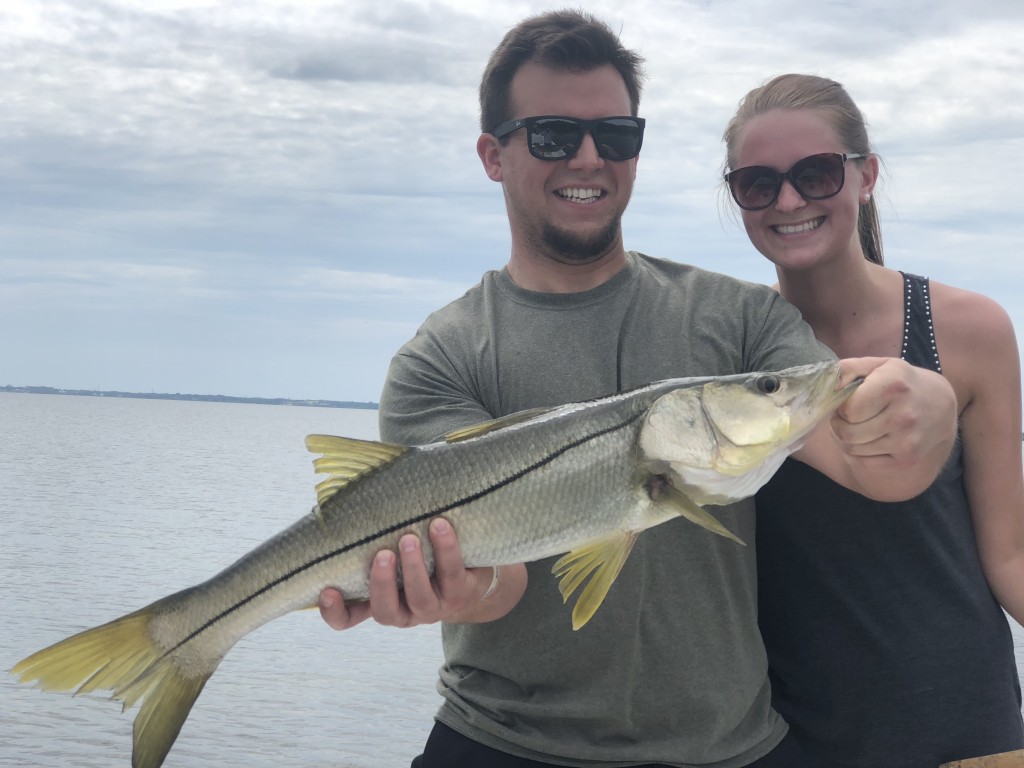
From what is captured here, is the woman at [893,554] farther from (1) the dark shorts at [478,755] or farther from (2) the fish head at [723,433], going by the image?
(2) the fish head at [723,433]

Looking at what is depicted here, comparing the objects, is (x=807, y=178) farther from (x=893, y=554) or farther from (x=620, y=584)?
(x=620, y=584)

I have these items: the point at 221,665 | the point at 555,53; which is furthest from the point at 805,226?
the point at 221,665

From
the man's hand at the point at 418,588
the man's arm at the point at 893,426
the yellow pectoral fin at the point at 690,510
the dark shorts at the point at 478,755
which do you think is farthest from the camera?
the dark shorts at the point at 478,755

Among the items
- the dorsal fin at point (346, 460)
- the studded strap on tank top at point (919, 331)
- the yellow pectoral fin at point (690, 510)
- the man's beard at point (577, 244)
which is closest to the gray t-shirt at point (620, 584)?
the man's beard at point (577, 244)

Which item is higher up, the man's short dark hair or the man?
the man's short dark hair

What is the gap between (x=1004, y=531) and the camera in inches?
150

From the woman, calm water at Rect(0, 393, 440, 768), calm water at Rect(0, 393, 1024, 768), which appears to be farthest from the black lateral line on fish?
calm water at Rect(0, 393, 1024, 768)

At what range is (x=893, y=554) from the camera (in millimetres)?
3715

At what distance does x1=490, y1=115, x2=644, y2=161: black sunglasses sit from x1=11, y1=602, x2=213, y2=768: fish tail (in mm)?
2209

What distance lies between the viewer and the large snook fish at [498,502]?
305 cm

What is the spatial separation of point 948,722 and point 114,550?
→ 24038 millimetres

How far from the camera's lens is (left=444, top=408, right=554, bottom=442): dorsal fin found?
319 cm

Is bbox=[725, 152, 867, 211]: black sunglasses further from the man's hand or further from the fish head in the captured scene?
the man's hand

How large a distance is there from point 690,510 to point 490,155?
1.98m
